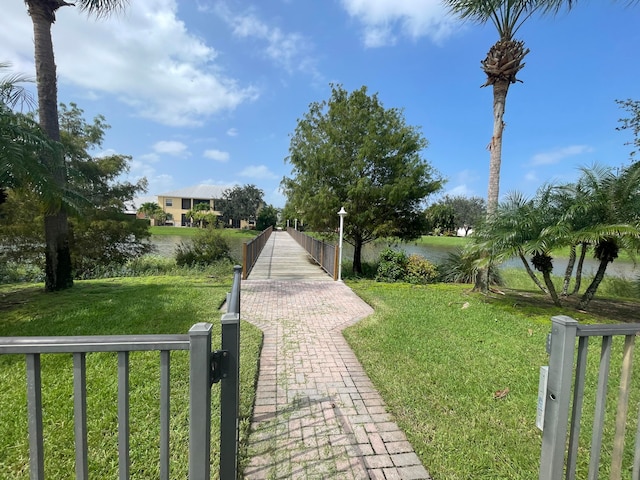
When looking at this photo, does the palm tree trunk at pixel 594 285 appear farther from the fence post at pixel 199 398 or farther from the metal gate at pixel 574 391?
the fence post at pixel 199 398

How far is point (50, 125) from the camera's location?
790 cm

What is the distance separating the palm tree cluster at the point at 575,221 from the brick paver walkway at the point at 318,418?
3.97 metres

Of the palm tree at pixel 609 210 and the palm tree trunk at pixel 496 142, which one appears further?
the palm tree trunk at pixel 496 142

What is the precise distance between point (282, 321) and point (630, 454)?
4425 millimetres

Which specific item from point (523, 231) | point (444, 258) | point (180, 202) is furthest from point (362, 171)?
point (180, 202)

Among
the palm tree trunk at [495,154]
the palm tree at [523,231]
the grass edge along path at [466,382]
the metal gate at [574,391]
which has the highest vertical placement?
the palm tree trunk at [495,154]

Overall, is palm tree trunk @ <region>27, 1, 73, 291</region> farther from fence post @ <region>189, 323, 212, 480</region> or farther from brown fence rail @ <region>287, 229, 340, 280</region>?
fence post @ <region>189, 323, 212, 480</region>

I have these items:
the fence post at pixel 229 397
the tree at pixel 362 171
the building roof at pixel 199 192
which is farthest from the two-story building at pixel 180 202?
the fence post at pixel 229 397

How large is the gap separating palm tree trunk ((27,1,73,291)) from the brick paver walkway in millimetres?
6417

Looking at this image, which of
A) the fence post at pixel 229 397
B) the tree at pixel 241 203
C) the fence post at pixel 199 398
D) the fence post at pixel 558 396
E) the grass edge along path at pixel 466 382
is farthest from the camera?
the tree at pixel 241 203

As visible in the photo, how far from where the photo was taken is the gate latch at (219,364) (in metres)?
1.21

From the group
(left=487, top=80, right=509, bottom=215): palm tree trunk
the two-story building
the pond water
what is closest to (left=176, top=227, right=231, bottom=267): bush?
the pond water

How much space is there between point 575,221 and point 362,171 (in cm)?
650

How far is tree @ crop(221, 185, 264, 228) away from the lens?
170ft
